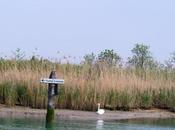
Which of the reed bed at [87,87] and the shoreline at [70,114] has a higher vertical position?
the reed bed at [87,87]

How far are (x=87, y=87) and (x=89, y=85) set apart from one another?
0.97 feet

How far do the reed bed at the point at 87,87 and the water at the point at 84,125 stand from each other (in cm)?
206

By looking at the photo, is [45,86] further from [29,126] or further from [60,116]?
[29,126]

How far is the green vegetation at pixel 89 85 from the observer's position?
20.1 metres

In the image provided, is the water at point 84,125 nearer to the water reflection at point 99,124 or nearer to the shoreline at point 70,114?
the water reflection at point 99,124

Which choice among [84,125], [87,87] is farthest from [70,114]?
[84,125]

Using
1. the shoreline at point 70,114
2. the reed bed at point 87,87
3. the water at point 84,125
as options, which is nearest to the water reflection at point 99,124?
the water at point 84,125

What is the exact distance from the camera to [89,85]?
821 inches

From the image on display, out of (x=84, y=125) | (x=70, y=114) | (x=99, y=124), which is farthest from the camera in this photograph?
(x=70, y=114)

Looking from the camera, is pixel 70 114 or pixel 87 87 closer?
pixel 70 114

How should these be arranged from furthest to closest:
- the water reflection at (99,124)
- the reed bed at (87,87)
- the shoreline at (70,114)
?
the reed bed at (87,87) → the shoreline at (70,114) → the water reflection at (99,124)

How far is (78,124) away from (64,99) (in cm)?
325

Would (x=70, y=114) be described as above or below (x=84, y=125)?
above

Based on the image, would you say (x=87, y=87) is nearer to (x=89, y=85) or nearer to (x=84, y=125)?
(x=89, y=85)
